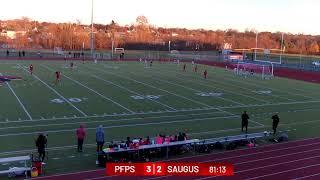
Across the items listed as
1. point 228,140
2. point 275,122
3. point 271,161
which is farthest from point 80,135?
point 275,122

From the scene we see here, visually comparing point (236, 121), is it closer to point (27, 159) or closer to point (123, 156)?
point (123, 156)

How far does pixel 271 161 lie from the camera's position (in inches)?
645

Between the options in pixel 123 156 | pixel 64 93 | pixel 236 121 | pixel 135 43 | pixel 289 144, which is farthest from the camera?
pixel 135 43

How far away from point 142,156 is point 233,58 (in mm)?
55658

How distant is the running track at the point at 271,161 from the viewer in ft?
47.5

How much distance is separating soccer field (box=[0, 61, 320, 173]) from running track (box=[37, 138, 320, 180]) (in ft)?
5.68

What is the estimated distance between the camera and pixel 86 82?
38469mm

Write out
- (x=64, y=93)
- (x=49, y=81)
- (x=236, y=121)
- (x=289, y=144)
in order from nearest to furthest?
(x=289, y=144)
(x=236, y=121)
(x=64, y=93)
(x=49, y=81)

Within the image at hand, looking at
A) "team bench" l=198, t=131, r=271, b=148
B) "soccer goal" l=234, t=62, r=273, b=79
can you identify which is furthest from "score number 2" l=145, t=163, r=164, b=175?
"soccer goal" l=234, t=62, r=273, b=79

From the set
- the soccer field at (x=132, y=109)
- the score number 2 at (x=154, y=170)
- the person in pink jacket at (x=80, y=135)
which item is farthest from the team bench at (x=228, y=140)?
the person in pink jacket at (x=80, y=135)

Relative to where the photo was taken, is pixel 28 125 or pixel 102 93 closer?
pixel 28 125

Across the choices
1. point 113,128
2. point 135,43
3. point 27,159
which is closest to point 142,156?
point 27,159

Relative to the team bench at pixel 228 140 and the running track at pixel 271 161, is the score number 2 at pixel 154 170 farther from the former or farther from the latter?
the team bench at pixel 228 140

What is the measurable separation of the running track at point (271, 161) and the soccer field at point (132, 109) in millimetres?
1732
